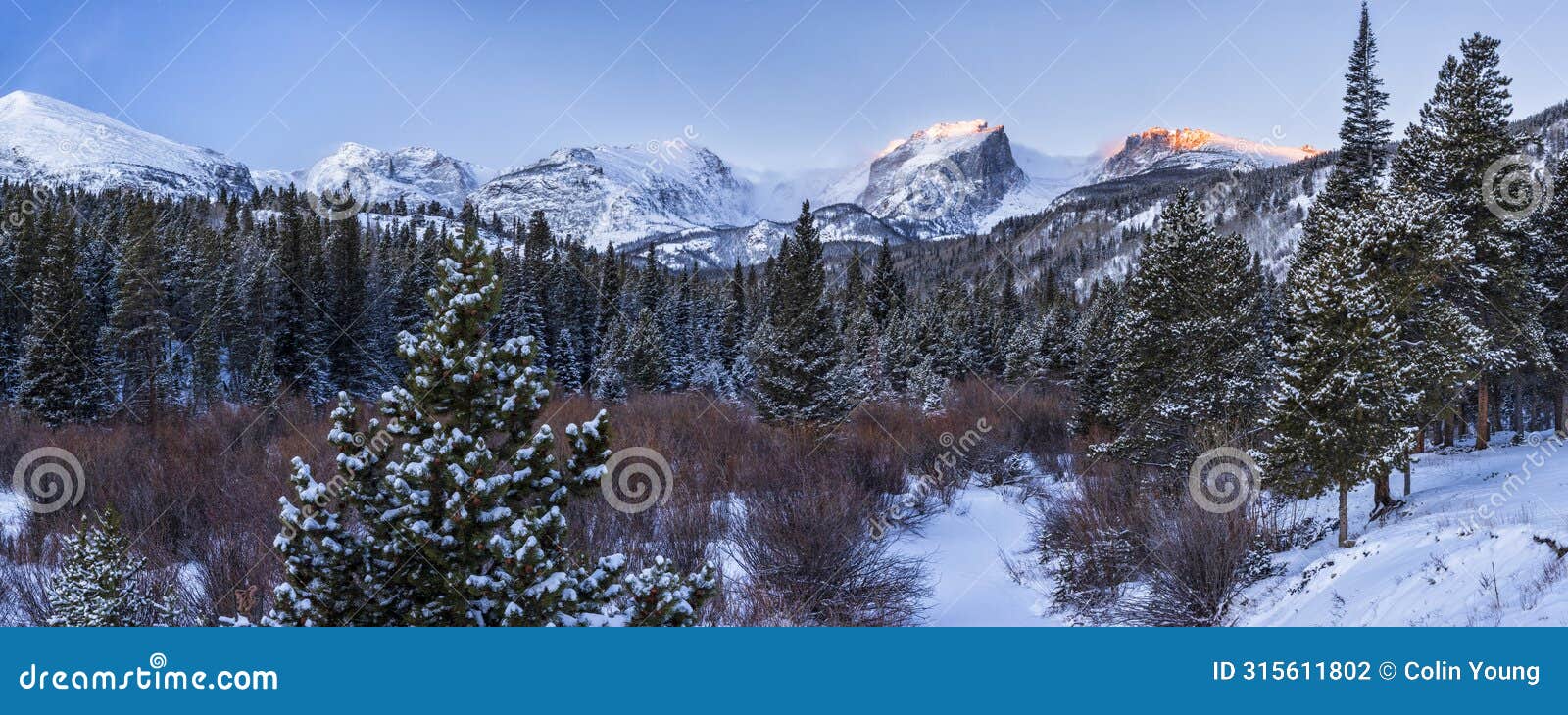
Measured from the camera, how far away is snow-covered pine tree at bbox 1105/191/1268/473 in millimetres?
21609

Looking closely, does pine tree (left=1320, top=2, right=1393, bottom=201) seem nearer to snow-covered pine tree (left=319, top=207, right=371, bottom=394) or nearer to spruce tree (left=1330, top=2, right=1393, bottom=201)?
spruce tree (left=1330, top=2, right=1393, bottom=201)

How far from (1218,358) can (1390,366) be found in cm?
733

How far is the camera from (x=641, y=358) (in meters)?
48.3

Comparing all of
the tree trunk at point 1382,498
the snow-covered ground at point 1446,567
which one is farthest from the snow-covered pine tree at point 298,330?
the tree trunk at point 1382,498

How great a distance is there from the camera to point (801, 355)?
90.7ft

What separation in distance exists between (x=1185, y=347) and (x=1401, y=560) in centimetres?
1185

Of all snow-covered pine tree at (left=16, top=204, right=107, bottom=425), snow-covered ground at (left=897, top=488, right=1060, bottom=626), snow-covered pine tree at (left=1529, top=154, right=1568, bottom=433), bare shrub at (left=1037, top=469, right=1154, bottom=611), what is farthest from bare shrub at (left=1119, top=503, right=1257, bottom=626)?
snow-covered pine tree at (left=16, top=204, right=107, bottom=425)

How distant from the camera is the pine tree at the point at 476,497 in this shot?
554cm

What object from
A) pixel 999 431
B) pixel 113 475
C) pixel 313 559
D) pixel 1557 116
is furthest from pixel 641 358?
pixel 1557 116

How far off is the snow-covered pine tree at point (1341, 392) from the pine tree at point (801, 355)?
586 inches

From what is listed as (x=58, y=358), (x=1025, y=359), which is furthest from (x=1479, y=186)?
(x=58, y=358)

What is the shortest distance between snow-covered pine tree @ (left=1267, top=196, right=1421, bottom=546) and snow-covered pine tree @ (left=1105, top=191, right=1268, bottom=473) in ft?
17.9

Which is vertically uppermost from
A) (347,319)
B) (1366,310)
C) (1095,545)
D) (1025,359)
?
(347,319)

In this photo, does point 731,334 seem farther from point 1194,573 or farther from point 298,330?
point 1194,573
